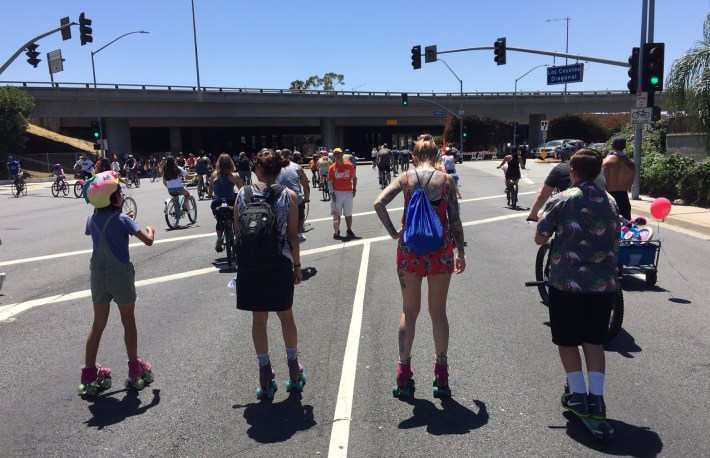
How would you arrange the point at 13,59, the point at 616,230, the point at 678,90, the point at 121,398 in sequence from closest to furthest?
the point at 616,230, the point at 121,398, the point at 678,90, the point at 13,59

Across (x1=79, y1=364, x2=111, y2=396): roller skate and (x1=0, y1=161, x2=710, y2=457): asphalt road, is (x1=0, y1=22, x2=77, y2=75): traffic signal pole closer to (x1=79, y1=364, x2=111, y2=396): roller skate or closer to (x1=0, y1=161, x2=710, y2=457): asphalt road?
(x1=0, y1=161, x2=710, y2=457): asphalt road

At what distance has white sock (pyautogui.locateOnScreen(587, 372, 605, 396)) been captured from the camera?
152 inches

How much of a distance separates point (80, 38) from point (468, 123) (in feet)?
175

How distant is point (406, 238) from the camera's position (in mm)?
4133

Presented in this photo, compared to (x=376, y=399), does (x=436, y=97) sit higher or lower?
higher

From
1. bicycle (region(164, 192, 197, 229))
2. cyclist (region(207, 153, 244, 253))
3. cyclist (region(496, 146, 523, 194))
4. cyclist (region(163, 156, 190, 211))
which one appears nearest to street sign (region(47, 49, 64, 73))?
bicycle (region(164, 192, 197, 229))

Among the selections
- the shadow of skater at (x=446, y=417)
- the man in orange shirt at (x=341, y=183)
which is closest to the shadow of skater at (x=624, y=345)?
the shadow of skater at (x=446, y=417)

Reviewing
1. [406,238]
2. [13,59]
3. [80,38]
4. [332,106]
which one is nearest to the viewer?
[406,238]

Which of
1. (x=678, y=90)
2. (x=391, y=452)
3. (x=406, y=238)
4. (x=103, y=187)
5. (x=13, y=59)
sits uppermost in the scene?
(x=13, y=59)

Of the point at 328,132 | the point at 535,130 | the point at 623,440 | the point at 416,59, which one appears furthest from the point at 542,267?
the point at 535,130

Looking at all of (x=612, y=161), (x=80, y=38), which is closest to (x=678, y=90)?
(x=612, y=161)

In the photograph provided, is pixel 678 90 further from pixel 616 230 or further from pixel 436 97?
pixel 436 97

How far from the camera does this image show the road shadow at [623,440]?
357cm

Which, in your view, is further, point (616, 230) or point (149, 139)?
point (149, 139)
